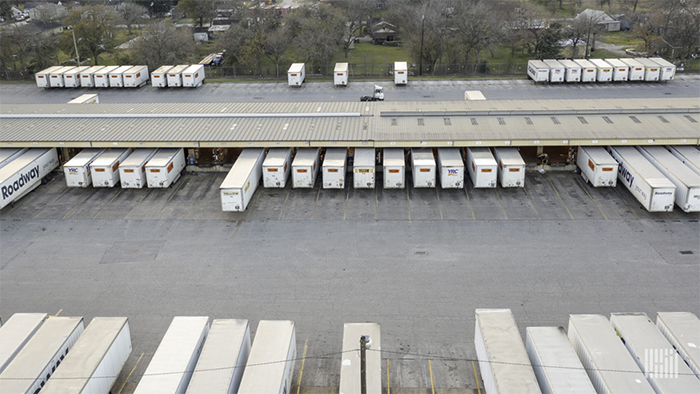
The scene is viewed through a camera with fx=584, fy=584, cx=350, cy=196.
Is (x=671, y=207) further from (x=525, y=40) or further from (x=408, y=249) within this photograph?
(x=525, y=40)

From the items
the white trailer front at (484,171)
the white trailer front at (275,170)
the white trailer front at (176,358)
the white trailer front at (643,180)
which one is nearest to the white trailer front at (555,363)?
the white trailer front at (176,358)

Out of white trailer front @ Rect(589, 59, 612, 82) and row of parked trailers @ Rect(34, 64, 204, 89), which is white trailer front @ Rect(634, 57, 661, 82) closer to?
white trailer front @ Rect(589, 59, 612, 82)

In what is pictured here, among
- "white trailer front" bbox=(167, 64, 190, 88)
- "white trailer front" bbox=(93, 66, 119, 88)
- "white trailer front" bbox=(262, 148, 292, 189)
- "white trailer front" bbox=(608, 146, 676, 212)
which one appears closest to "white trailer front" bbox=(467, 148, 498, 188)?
"white trailer front" bbox=(608, 146, 676, 212)

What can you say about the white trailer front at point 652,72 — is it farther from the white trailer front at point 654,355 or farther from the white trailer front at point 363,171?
the white trailer front at point 654,355

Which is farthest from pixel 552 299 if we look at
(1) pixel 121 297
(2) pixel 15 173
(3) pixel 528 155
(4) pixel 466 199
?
(2) pixel 15 173

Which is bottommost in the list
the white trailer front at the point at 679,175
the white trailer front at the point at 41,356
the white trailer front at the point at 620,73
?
the white trailer front at the point at 41,356

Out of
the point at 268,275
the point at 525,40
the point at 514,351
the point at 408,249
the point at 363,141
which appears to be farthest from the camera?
the point at 525,40

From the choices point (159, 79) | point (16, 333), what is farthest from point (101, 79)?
point (16, 333)
